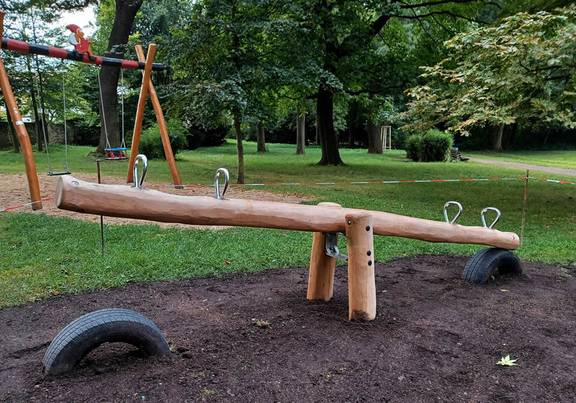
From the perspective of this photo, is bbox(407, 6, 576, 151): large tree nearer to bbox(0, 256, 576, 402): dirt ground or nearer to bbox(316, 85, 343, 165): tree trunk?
bbox(0, 256, 576, 402): dirt ground

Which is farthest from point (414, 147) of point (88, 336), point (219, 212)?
point (88, 336)

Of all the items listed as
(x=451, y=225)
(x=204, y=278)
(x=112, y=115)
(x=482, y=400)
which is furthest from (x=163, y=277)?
(x=112, y=115)

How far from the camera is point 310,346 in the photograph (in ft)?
10.1

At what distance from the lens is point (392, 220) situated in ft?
12.5

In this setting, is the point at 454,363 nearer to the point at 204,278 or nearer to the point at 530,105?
the point at 204,278

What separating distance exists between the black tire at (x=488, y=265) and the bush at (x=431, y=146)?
742 inches

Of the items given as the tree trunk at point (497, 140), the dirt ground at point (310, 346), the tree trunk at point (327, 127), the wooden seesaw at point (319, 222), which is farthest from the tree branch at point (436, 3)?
the tree trunk at point (497, 140)

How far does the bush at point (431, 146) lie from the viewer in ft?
75.0

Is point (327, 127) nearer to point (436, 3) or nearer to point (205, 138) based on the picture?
point (436, 3)

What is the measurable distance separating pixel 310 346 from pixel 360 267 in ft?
2.25

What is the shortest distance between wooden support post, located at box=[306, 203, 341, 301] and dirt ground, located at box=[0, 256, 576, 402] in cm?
12

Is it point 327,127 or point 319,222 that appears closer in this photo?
point 319,222

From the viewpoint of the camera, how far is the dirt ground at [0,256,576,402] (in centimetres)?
258

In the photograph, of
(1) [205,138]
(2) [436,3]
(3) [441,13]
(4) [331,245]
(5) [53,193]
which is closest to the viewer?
(4) [331,245]
